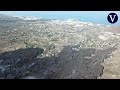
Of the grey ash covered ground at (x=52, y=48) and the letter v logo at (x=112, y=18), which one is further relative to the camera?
the grey ash covered ground at (x=52, y=48)

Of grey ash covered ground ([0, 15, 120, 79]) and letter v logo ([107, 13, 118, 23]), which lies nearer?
letter v logo ([107, 13, 118, 23])

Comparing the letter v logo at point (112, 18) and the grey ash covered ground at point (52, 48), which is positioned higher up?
the letter v logo at point (112, 18)

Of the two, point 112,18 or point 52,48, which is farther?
point 52,48

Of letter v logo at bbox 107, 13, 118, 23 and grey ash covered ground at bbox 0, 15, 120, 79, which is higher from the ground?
letter v logo at bbox 107, 13, 118, 23

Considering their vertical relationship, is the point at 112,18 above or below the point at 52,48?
above
